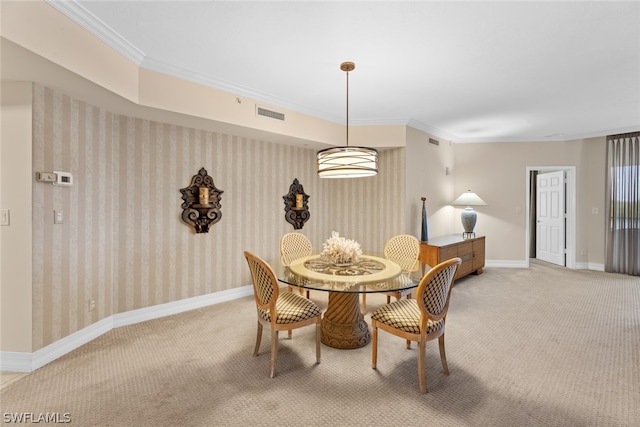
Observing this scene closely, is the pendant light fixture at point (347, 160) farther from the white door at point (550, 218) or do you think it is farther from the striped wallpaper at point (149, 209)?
the white door at point (550, 218)

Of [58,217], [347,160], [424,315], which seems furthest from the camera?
[347,160]

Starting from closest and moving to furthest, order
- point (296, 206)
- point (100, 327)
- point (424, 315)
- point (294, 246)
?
1. point (424, 315)
2. point (100, 327)
3. point (294, 246)
4. point (296, 206)

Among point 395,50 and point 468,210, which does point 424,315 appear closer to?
point 395,50

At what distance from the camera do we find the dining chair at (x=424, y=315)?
2018mm

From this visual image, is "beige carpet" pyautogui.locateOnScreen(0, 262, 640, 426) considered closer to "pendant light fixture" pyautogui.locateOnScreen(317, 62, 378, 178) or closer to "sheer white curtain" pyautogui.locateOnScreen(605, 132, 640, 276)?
"pendant light fixture" pyautogui.locateOnScreen(317, 62, 378, 178)

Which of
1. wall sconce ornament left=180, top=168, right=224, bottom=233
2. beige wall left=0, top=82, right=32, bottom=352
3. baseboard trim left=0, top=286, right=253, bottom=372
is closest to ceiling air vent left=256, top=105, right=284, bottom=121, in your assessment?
→ wall sconce ornament left=180, top=168, right=224, bottom=233

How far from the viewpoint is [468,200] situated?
5543 millimetres

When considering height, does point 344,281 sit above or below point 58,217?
A: below

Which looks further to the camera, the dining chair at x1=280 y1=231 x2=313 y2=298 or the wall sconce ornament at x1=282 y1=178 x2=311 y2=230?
the wall sconce ornament at x1=282 y1=178 x2=311 y2=230

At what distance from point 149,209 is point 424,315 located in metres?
3.08

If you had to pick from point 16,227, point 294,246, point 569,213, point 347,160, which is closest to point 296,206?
point 294,246

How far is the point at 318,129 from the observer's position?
173 inches

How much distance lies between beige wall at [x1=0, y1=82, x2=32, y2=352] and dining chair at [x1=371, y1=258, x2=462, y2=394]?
9.16 feet

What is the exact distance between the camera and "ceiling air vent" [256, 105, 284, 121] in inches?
147
